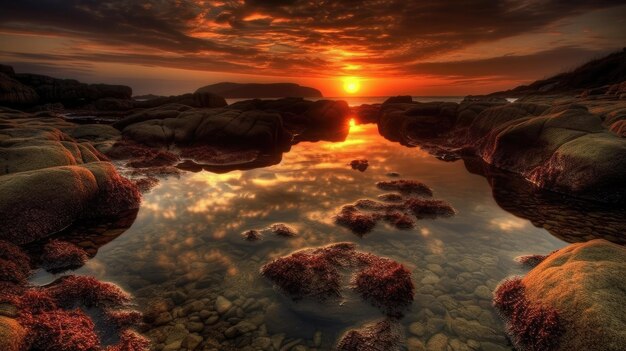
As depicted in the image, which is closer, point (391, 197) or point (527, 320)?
point (527, 320)

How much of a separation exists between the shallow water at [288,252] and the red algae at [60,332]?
1.55m

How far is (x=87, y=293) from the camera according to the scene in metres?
10.5

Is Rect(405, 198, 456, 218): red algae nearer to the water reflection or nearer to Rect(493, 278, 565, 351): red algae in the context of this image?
the water reflection

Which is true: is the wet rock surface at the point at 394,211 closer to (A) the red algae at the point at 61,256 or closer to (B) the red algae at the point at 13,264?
(A) the red algae at the point at 61,256

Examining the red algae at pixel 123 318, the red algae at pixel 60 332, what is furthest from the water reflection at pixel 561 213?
the red algae at pixel 60 332

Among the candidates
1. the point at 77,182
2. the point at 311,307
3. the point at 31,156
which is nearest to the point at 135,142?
the point at 31,156

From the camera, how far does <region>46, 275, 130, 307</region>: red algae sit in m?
10.2

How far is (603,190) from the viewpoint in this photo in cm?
2005

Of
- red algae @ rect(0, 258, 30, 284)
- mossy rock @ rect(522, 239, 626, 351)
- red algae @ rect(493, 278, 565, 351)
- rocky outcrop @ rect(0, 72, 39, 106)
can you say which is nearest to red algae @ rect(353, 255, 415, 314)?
red algae @ rect(493, 278, 565, 351)

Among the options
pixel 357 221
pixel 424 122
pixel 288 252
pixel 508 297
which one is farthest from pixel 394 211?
pixel 424 122

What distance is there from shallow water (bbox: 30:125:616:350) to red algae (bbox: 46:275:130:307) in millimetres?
604

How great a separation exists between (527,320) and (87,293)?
12945mm

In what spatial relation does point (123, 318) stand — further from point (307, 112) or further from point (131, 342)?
point (307, 112)

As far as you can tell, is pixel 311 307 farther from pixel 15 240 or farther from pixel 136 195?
pixel 136 195
